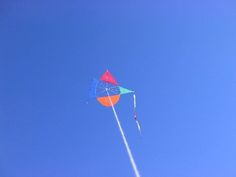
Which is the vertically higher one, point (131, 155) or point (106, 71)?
point (106, 71)

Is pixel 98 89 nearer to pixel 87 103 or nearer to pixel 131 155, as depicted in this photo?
pixel 87 103

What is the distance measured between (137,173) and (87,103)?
2.30m

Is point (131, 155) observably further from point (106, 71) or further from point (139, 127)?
point (106, 71)

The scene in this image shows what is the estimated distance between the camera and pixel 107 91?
2112cm

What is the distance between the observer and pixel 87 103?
2102 centimetres

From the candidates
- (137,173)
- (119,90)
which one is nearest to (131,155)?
(137,173)

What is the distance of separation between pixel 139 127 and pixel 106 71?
1738mm

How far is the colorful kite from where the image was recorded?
824 inches

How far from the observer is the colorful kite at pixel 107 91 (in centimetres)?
2094

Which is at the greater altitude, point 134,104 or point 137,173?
point 134,104

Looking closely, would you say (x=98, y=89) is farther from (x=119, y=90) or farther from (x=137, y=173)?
(x=137, y=173)

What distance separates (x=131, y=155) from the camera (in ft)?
68.3

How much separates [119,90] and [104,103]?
0.54 meters

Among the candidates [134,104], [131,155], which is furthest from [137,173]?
[134,104]
